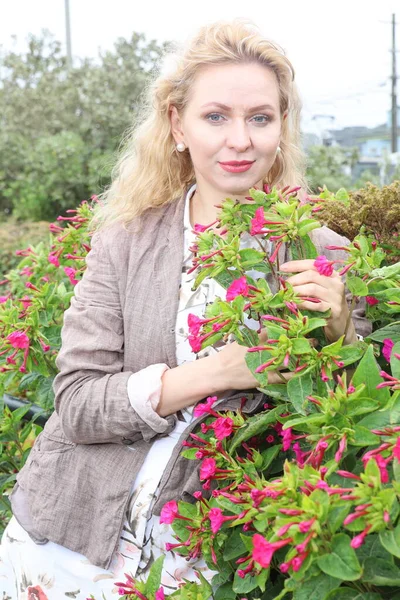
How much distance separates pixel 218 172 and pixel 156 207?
0.29m

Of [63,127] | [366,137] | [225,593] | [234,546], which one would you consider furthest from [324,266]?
[366,137]

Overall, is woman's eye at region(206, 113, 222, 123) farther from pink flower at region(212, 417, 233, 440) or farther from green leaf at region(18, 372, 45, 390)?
green leaf at region(18, 372, 45, 390)

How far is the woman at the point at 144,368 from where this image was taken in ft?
5.25

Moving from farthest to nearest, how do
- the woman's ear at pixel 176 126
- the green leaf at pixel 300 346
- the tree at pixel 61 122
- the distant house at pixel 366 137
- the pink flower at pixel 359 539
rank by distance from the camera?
the distant house at pixel 366 137 < the tree at pixel 61 122 < the woman's ear at pixel 176 126 < the green leaf at pixel 300 346 < the pink flower at pixel 359 539

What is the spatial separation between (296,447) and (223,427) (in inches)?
7.7

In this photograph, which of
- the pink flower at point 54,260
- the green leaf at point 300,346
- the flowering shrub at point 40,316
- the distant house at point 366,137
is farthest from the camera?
the distant house at point 366,137

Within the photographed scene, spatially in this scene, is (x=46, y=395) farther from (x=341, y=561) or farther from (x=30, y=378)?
(x=341, y=561)

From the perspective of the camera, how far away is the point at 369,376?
3.75ft

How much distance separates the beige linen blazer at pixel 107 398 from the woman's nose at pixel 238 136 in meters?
0.24

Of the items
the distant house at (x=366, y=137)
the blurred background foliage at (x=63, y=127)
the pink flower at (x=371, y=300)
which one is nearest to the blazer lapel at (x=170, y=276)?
the pink flower at (x=371, y=300)

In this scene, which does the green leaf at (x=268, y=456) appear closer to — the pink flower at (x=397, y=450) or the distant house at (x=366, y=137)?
the pink flower at (x=397, y=450)

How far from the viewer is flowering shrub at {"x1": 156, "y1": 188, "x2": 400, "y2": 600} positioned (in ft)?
Result: 3.07

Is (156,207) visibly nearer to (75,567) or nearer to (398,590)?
(75,567)

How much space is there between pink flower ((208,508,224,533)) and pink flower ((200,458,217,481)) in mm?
65
